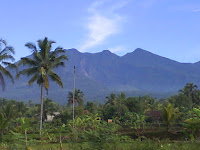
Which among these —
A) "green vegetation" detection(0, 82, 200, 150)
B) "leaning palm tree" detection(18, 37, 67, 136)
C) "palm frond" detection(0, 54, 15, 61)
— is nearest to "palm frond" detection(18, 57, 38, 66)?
"leaning palm tree" detection(18, 37, 67, 136)

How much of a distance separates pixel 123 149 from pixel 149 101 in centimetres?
6223

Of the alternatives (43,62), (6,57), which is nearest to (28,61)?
(43,62)

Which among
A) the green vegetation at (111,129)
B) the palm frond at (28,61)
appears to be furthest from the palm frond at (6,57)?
the green vegetation at (111,129)

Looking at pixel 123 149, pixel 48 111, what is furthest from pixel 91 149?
pixel 48 111

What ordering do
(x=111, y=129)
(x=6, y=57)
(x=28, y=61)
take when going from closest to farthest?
(x=111, y=129) → (x=6, y=57) → (x=28, y=61)

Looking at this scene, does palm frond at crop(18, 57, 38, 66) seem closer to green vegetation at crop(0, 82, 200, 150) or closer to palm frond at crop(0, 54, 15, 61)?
palm frond at crop(0, 54, 15, 61)

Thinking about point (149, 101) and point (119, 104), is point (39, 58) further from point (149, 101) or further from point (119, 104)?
point (149, 101)

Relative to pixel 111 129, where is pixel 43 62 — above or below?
above

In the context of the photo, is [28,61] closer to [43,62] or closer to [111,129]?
[43,62]

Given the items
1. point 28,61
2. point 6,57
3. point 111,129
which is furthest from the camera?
point 28,61

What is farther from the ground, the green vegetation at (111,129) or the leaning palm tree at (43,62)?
the leaning palm tree at (43,62)

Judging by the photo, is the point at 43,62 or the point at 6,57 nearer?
the point at 6,57

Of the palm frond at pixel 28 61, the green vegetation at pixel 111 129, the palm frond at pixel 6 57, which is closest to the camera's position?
the green vegetation at pixel 111 129

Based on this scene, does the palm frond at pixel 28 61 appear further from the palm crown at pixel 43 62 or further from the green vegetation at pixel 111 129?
the green vegetation at pixel 111 129
